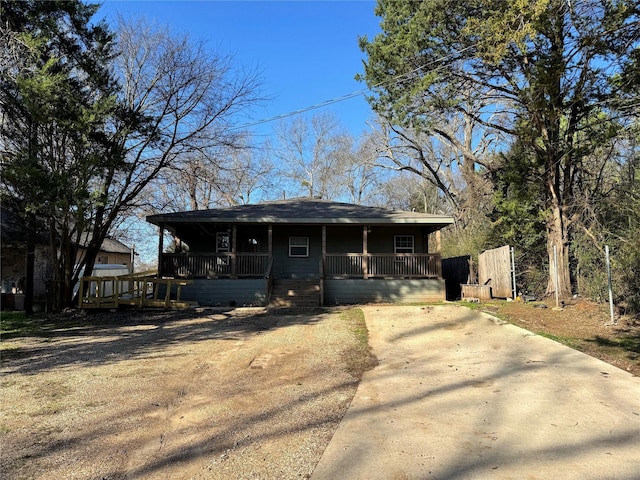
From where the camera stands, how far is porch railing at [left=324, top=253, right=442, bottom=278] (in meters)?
15.4

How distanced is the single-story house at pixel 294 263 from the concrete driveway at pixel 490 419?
7.81 m

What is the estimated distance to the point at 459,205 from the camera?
28297 mm

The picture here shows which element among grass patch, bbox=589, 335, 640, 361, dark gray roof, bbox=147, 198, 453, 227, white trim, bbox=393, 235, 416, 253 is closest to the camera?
grass patch, bbox=589, 335, 640, 361

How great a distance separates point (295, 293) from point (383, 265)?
3435 millimetres

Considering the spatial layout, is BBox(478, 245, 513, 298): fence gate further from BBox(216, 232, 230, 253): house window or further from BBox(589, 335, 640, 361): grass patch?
BBox(216, 232, 230, 253): house window

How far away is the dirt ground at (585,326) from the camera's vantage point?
262 inches

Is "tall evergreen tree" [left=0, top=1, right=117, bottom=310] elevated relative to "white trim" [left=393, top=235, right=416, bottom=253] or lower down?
elevated

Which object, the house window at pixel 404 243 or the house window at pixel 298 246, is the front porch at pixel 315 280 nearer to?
the house window at pixel 404 243

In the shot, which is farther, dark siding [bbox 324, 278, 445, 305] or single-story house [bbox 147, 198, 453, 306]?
dark siding [bbox 324, 278, 445, 305]

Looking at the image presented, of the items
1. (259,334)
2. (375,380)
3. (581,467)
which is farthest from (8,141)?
(581,467)

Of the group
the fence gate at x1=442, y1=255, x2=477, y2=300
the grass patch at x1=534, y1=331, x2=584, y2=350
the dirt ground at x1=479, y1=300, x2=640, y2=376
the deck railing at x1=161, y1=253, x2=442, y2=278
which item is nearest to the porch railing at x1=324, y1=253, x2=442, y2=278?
the deck railing at x1=161, y1=253, x2=442, y2=278

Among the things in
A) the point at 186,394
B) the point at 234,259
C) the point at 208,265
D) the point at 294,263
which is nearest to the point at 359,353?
the point at 186,394

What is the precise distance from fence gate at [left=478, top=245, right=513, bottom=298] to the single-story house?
1600 mm

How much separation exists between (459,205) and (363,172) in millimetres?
12007
